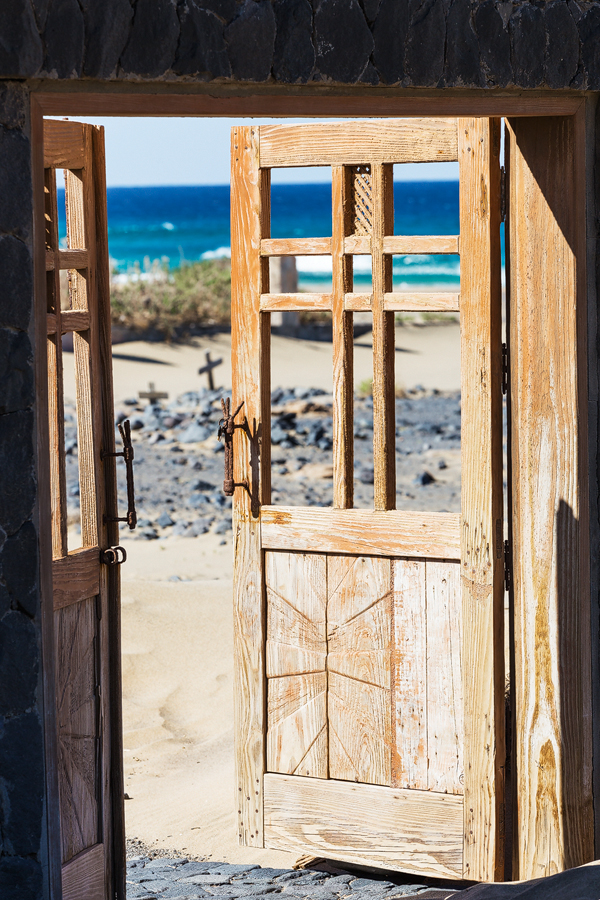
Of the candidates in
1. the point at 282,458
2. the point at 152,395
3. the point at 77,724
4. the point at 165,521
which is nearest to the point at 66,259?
the point at 77,724

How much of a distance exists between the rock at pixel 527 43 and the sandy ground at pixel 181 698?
301cm

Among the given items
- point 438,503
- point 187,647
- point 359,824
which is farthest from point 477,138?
point 438,503

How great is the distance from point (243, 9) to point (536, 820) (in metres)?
2.52

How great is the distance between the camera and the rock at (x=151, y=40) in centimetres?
243

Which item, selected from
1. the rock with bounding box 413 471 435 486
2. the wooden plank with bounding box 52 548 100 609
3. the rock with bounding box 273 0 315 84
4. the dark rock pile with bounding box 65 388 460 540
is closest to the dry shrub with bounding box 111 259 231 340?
the dark rock pile with bounding box 65 388 460 540

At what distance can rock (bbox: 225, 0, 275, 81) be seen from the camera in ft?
8.25

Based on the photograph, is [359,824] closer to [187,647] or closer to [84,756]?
[84,756]

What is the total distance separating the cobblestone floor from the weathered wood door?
105 millimetres

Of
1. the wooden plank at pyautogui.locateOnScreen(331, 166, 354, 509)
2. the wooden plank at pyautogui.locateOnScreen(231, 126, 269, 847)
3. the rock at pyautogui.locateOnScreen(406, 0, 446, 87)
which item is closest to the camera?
the rock at pyautogui.locateOnScreen(406, 0, 446, 87)

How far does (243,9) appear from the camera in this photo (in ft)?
8.26

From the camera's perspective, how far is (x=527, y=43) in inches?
111

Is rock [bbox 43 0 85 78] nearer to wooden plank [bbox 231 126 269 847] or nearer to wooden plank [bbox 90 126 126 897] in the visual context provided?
wooden plank [bbox 90 126 126 897]

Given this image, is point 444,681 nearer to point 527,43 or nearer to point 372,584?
point 372,584

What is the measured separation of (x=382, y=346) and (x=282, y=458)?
7.63m
